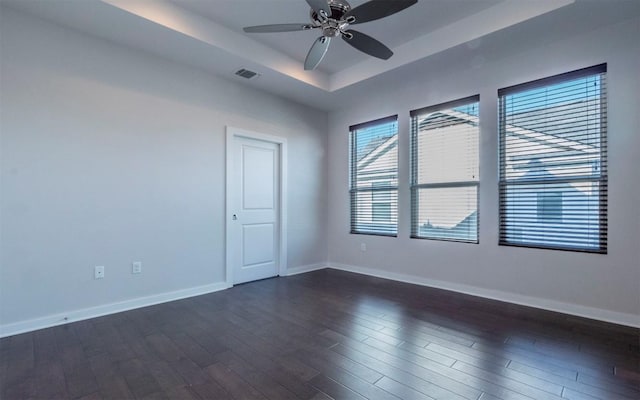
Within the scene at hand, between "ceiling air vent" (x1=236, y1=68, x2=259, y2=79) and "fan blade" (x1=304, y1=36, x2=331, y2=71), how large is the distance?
45.2 inches

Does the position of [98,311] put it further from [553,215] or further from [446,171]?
[553,215]

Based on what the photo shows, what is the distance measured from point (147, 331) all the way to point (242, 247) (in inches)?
68.4

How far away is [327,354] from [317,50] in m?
2.51

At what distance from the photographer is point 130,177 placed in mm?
3242

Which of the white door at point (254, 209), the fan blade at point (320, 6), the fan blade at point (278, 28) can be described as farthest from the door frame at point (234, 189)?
the fan blade at point (320, 6)

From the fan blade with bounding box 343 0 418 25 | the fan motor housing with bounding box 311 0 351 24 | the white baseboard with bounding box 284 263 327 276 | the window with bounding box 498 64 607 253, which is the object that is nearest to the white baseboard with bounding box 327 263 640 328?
the window with bounding box 498 64 607 253

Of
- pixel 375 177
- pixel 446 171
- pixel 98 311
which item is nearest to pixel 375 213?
pixel 375 177

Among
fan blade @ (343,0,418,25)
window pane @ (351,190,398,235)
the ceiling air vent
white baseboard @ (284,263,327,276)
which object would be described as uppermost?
the ceiling air vent

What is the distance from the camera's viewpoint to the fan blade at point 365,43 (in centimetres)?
245

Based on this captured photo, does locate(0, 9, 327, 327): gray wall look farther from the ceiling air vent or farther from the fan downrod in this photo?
the fan downrod

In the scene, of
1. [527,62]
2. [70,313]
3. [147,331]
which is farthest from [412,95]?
[70,313]

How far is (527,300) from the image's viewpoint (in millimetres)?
3238

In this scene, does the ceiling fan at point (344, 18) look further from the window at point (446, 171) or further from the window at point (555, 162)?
the window at point (555, 162)

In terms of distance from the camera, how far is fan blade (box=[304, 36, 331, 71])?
2578 millimetres
